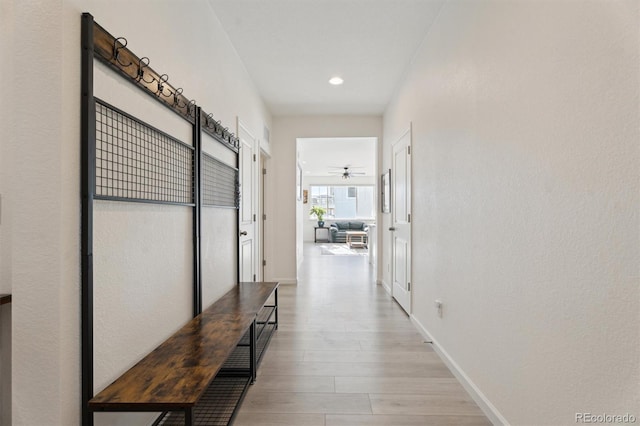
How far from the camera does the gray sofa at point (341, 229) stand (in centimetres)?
1237

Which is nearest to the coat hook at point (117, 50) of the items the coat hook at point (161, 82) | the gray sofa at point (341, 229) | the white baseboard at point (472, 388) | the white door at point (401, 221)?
the coat hook at point (161, 82)

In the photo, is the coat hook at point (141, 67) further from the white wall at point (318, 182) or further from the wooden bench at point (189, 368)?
the white wall at point (318, 182)

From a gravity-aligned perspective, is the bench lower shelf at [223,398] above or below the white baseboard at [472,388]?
below

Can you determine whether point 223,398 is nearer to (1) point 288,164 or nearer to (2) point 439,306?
(2) point 439,306

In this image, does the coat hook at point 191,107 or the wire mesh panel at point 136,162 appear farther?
the coat hook at point 191,107

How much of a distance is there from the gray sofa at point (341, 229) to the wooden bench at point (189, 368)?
975 cm

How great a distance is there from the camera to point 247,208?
152 inches

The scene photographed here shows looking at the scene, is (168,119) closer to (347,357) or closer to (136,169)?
(136,169)

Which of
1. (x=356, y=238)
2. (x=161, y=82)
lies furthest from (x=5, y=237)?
(x=356, y=238)

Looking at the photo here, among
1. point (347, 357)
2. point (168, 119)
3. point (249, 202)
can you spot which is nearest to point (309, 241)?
point (249, 202)

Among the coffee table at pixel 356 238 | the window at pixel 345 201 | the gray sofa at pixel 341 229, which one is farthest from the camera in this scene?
the window at pixel 345 201

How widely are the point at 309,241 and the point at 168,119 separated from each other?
440 inches

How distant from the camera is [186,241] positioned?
207cm

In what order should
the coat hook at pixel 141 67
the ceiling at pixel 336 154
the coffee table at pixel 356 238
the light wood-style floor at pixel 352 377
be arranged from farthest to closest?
the coffee table at pixel 356 238 → the ceiling at pixel 336 154 → the light wood-style floor at pixel 352 377 → the coat hook at pixel 141 67
